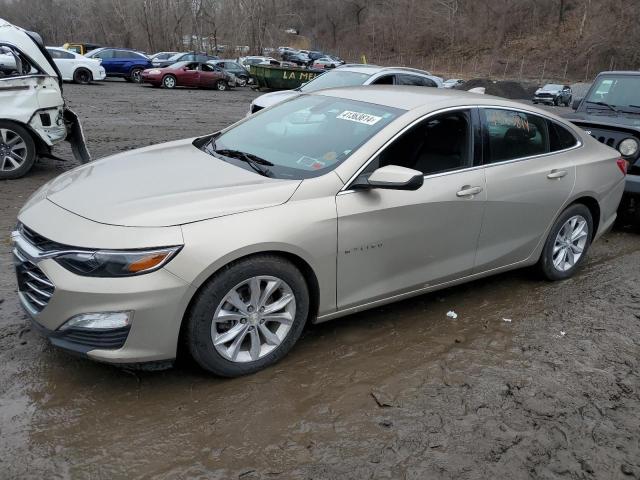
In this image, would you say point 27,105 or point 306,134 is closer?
point 306,134

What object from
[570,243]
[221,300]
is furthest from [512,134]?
[221,300]

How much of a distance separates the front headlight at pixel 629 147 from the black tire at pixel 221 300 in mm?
4804

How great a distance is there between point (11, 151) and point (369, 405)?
648 centimetres

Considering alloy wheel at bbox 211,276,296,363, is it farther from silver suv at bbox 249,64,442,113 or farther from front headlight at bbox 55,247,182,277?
silver suv at bbox 249,64,442,113

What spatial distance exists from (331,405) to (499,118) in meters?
2.50

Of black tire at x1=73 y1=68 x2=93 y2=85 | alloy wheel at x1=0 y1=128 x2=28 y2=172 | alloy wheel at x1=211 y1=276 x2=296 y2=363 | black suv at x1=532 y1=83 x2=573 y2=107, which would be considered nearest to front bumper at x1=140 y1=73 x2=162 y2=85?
black tire at x1=73 y1=68 x2=93 y2=85

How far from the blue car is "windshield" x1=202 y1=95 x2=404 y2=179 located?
26294mm

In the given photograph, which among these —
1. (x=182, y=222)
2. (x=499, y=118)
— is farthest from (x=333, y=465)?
(x=499, y=118)

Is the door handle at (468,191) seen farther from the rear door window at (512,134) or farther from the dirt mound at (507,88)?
the dirt mound at (507,88)

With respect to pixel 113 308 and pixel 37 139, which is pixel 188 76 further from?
pixel 113 308

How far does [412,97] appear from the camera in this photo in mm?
4109

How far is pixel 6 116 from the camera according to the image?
720 cm

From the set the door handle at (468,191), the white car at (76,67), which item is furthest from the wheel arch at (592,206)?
the white car at (76,67)

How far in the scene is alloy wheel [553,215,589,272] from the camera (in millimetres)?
4855
